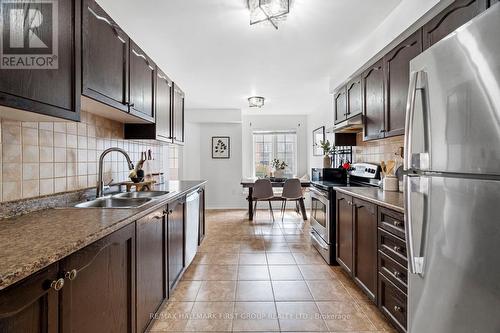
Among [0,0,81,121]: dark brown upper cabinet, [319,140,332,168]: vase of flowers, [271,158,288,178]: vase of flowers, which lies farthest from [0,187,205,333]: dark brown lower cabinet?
[271,158,288,178]: vase of flowers

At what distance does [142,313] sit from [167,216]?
656 mm

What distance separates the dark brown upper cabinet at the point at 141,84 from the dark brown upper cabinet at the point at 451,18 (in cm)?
213

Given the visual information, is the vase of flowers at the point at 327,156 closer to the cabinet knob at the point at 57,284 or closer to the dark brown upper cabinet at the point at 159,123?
the dark brown upper cabinet at the point at 159,123

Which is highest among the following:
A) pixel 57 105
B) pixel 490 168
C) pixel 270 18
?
pixel 270 18

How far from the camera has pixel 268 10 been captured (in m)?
1.89

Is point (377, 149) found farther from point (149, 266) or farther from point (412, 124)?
point (149, 266)

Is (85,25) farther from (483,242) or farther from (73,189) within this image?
(483,242)

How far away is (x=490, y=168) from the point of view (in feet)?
2.57

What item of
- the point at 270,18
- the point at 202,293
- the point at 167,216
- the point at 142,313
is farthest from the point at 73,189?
the point at 270,18

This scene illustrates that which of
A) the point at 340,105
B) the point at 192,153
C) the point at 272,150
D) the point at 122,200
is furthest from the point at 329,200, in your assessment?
the point at 192,153

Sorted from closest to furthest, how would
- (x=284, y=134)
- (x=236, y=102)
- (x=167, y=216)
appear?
(x=167, y=216), (x=236, y=102), (x=284, y=134)

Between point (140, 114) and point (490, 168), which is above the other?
point (140, 114)

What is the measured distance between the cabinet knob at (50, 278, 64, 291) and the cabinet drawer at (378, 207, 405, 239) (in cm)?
170

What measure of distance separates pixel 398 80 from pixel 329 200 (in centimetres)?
134
